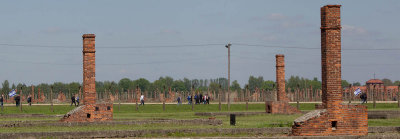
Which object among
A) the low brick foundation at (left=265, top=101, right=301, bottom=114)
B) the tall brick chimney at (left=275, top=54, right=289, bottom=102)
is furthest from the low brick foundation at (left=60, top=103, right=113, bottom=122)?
the tall brick chimney at (left=275, top=54, right=289, bottom=102)

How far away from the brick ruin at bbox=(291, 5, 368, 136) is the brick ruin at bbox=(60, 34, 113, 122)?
365 inches

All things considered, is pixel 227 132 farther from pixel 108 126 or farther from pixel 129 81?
pixel 129 81

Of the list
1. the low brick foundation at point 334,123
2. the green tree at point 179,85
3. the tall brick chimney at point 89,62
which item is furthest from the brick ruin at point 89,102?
the green tree at point 179,85

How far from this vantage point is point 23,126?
22812 millimetres

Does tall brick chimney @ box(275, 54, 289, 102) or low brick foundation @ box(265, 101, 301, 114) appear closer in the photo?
low brick foundation @ box(265, 101, 301, 114)

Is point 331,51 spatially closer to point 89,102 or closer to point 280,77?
point 89,102

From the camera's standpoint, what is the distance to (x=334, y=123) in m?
17.8

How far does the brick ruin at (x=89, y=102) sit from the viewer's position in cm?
2447

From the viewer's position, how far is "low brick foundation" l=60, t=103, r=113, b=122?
24375mm

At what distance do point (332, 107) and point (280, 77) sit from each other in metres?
16.4

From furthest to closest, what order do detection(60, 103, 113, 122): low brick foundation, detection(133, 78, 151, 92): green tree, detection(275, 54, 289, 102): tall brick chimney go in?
1. detection(133, 78, 151, 92): green tree
2. detection(275, 54, 289, 102): tall brick chimney
3. detection(60, 103, 113, 122): low brick foundation

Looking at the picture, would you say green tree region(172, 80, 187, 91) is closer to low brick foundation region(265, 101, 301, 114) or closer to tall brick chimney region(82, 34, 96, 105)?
low brick foundation region(265, 101, 301, 114)

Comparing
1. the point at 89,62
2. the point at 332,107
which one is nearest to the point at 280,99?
the point at 89,62

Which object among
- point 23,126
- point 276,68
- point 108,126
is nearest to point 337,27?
point 108,126
